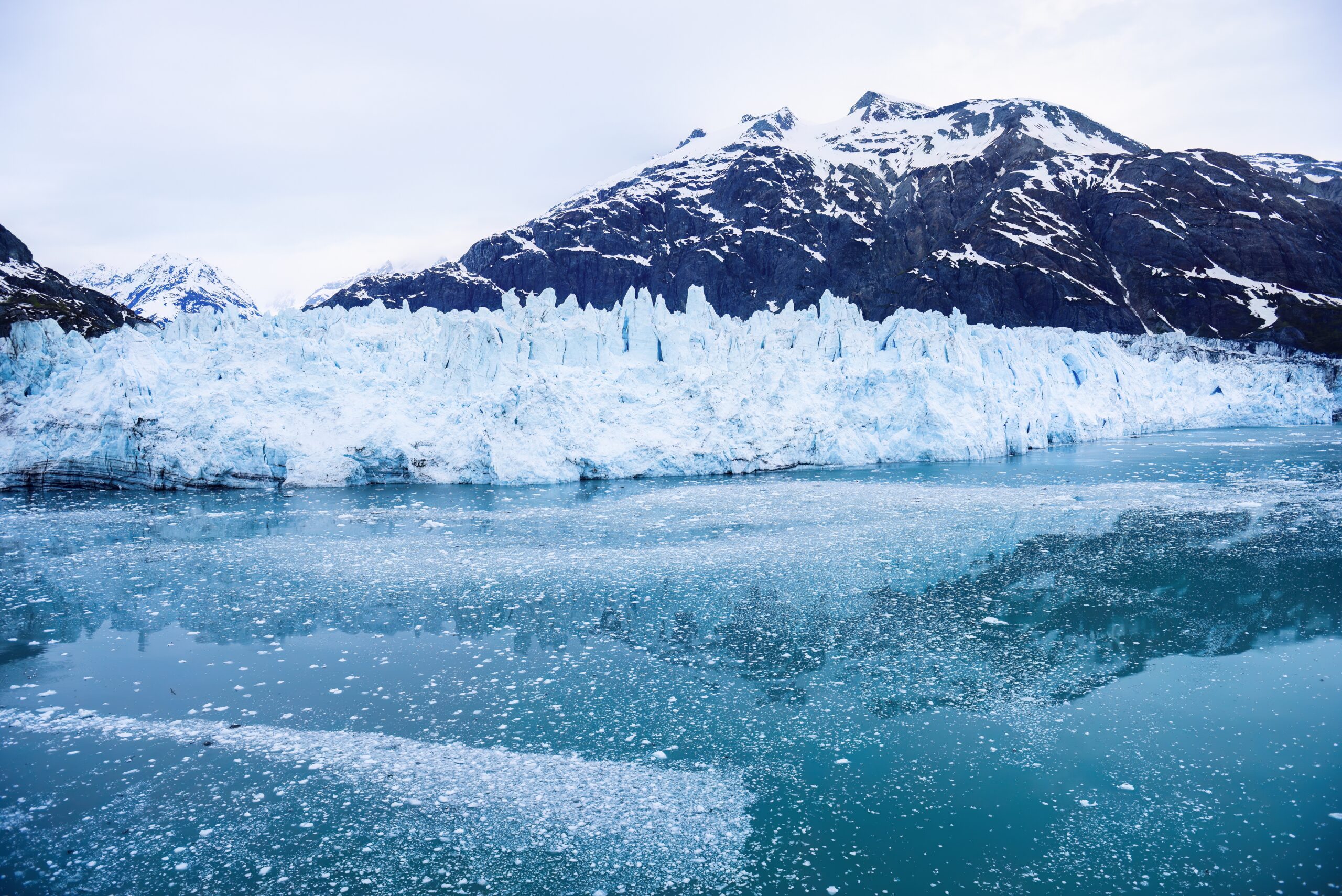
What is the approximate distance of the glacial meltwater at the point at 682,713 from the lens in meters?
4.55

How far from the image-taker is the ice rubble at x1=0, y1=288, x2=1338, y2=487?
19.7 m

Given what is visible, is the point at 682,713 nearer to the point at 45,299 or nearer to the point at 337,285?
the point at 45,299

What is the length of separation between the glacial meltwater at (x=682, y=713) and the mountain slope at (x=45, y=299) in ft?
156

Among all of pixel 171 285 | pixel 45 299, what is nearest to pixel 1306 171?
pixel 45 299

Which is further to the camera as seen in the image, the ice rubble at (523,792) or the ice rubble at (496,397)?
the ice rubble at (496,397)

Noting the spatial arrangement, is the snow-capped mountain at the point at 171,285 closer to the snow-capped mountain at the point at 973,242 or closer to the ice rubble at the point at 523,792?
the snow-capped mountain at the point at 973,242

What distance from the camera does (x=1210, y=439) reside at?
3170 cm

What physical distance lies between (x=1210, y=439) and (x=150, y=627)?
37538mm

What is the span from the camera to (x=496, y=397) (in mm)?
20906

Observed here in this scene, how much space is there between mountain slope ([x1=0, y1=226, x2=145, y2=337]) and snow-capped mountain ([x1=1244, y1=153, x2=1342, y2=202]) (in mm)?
130873

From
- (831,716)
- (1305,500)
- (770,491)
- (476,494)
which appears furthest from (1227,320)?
(831,716)

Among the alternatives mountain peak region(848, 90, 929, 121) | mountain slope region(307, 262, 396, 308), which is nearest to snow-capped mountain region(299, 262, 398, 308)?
mountain slope region(307, 262, 396, 308)

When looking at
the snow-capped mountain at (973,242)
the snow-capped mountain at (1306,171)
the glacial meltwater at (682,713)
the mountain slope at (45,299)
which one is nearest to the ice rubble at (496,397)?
the glacial meltwater at (682,713)

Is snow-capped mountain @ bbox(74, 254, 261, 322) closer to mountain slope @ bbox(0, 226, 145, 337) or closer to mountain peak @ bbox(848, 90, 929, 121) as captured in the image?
mountain slope @ bbox(0, 226, 145, 337)
